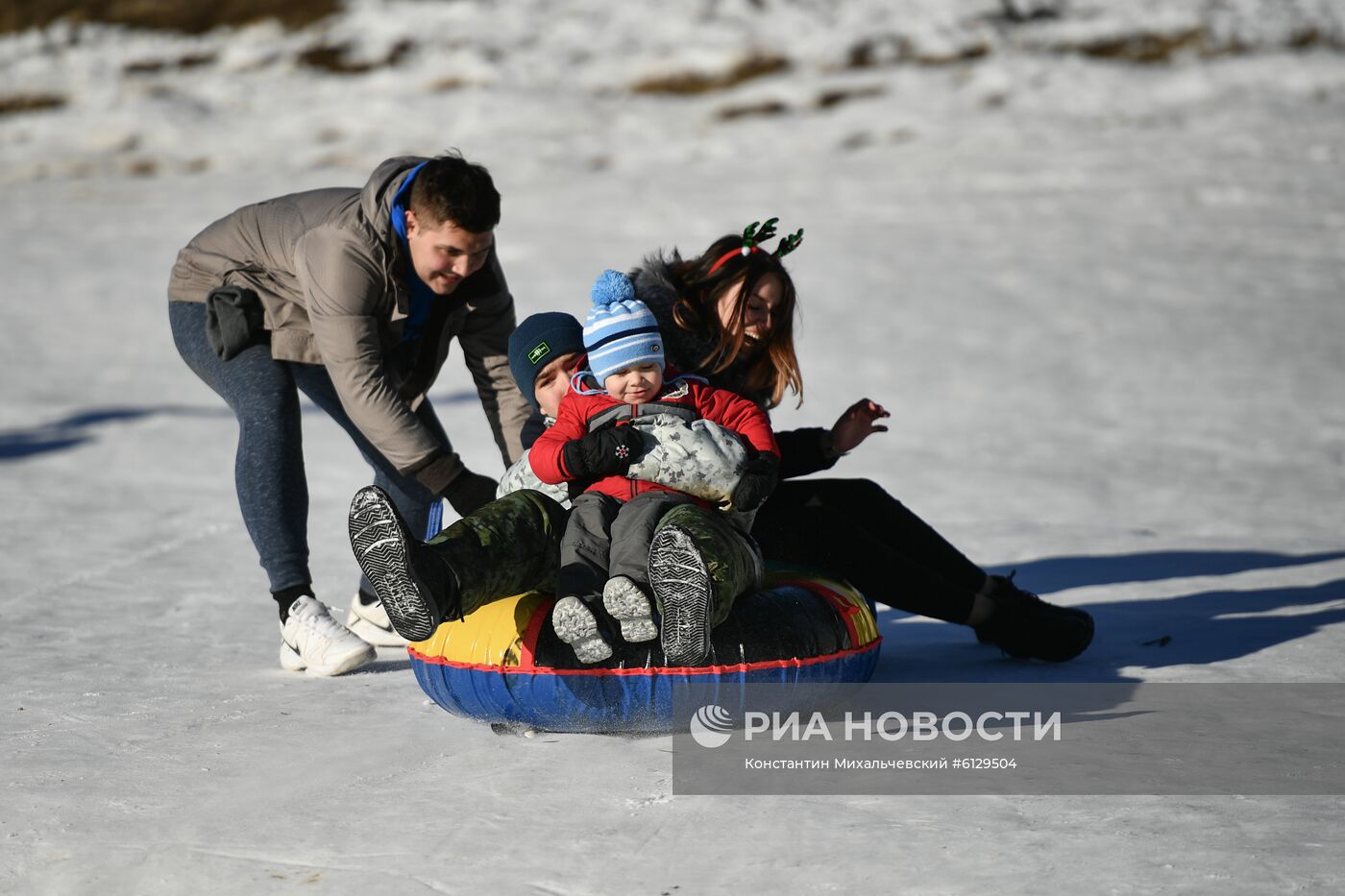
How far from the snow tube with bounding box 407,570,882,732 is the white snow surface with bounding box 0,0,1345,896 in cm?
10

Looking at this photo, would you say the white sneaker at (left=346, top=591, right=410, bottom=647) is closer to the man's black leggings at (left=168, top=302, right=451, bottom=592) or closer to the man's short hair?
the man's black leggings at (left=168, top=302, right=451, bottom=592)

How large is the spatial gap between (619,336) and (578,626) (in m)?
0.72

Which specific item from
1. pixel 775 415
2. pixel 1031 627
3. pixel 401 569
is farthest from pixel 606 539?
pixel 775 415

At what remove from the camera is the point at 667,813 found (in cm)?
256

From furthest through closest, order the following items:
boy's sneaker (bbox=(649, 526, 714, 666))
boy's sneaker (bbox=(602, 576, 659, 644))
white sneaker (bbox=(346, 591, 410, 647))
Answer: white sneaker (bbox=(346, 591, 410, 647)) < boy's sneaker (bbox=(602, 576, 659, 644)) < boy's sneaker (bbox=(649, 526, 714, 666))

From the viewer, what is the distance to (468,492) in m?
3.54

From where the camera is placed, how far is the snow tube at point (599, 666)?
2.93 metres

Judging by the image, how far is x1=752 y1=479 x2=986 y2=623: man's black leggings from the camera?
3607 mm

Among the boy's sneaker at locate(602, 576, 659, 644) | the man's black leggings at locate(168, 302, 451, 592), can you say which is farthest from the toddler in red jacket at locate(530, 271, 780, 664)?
the man's black leggings at locate(168, 302, 451, 592)

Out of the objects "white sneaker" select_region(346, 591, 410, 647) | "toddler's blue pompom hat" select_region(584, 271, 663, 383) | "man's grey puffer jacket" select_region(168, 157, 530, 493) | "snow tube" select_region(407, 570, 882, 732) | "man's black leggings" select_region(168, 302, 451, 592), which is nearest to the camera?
"snow tube" select_region(407, 570, 882, 732)

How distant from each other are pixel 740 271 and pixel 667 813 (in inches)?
59.0

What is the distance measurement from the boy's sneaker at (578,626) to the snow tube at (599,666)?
2.5 inches

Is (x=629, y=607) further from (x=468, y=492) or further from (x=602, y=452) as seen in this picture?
(x=468, y=492)

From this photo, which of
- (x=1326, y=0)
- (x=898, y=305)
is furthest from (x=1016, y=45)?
(x=898, y=305)
